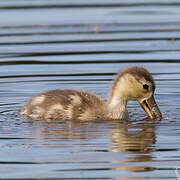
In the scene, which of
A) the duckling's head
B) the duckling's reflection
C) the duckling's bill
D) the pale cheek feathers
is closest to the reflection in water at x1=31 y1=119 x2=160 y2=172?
the duckling's reflection

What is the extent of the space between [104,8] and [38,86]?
28.2ft

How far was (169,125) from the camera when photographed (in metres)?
9.59

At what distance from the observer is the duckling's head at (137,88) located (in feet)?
32.8

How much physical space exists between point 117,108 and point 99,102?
269mm

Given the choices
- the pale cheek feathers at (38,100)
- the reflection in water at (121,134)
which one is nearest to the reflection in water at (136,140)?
the reflection in water at (121,134)

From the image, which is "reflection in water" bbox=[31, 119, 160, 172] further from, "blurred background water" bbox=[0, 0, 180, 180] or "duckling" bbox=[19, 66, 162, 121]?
"duckling" bbox=[19, 66, 162, 121]

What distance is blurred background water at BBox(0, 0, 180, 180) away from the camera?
769 cm

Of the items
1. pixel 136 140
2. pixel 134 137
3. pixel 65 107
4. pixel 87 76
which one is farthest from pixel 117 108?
pixel 87 76

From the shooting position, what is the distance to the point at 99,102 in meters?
10.3

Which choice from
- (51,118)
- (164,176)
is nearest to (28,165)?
(164,176)

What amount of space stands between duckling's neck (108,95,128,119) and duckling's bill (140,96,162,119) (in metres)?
0.28

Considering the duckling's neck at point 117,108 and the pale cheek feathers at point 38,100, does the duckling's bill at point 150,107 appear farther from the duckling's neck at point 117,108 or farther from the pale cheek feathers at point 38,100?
the pale cheek feathers at point 38,100

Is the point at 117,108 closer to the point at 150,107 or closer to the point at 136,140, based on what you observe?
the point at 150,107

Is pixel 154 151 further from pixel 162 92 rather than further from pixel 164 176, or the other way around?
pixel 162 92
